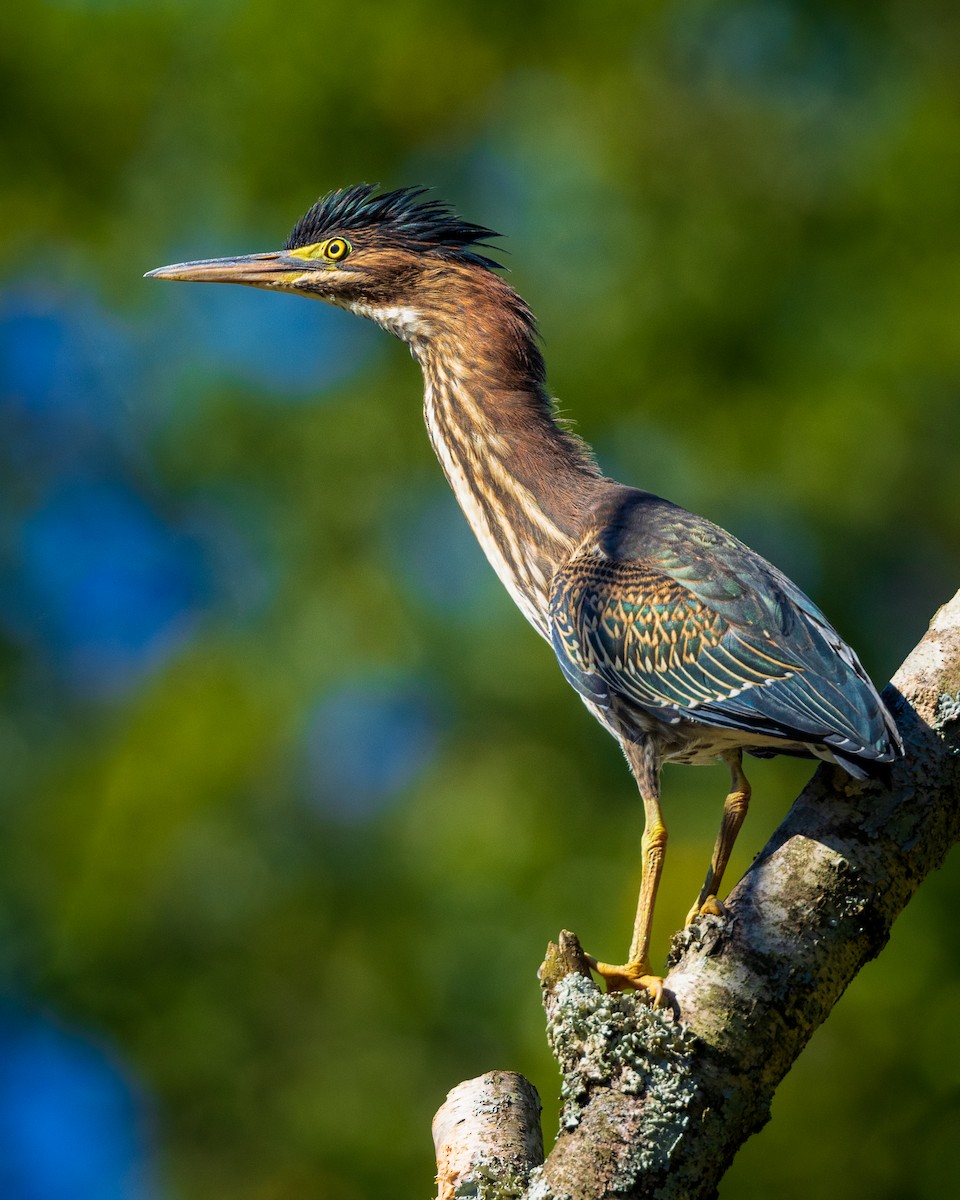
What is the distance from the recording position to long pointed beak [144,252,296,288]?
472cm

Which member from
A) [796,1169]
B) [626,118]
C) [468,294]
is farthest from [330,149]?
[796,1169]

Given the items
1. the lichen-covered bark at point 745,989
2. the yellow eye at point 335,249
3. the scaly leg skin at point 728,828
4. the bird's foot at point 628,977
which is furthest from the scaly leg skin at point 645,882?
the yellow eye at point 335,249

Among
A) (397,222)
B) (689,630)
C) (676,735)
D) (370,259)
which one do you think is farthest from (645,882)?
(397,222)

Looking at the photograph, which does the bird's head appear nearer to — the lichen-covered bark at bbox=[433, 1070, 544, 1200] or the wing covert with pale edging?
the wing covert with pale edging

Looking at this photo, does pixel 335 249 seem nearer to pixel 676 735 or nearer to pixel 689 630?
pixel 689 630

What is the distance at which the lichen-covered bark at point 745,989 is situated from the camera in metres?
2.38

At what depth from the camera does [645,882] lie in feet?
11.4

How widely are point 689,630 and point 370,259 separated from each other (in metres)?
1.69

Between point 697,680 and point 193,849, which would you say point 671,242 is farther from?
point 697,680

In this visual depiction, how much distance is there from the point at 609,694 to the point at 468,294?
1.41 m

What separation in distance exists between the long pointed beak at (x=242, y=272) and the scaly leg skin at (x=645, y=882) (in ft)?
6.22

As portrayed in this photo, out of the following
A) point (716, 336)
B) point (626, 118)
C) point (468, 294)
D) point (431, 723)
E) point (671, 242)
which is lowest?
point (468, 294)

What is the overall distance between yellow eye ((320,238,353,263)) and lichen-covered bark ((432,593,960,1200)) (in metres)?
2.44

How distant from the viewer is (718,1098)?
8.08ft
